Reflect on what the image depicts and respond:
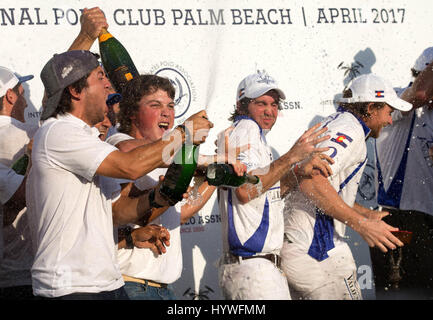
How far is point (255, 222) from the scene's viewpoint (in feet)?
11.7

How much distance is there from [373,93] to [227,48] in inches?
48.8

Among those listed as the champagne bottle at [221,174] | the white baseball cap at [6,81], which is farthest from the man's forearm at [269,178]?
the white baseball cap at [6,81]

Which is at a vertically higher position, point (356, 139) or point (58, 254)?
point (356, 139)

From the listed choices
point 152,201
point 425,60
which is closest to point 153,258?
point 152,201

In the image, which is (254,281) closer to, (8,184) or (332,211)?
(332,211)

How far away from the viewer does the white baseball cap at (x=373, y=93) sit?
13.0ft

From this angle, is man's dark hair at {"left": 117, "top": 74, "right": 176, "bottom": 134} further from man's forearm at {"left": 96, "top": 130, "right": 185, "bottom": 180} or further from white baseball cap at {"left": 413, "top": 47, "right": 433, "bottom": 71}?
white baseball cap at {"left": 413, "top": 47, "right": 433, "bottom": 71}

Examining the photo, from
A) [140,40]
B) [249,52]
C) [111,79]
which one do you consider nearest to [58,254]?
[111,79]

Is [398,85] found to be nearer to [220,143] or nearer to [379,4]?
[379,4]

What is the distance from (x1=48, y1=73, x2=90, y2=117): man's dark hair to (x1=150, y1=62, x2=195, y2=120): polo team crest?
187 cm

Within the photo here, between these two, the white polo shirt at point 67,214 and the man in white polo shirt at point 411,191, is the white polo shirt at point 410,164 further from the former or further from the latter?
the white polo shirt at point 67,214

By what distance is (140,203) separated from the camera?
2943 mm

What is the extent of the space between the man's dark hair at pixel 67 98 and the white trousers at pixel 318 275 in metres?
1.62

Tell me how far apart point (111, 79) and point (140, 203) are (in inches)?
47.9
